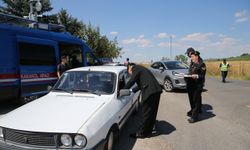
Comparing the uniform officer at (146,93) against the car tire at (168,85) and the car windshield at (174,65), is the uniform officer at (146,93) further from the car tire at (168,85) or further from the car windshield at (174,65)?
the car windshield at (174,65)

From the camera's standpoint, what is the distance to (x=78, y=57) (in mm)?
12688

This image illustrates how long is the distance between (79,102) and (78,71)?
1436mm

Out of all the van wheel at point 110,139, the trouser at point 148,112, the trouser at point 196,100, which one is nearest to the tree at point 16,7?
the trouser at point 196,100

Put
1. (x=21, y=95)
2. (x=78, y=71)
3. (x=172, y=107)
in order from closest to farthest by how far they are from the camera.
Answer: (x=78, y=71) → (x=21, y=95) → (x=172, y=107)

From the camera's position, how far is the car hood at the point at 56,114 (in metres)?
3.98

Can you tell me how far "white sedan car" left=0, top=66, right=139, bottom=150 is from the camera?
3885mm

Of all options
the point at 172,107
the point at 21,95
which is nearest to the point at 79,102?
the point at 21,95

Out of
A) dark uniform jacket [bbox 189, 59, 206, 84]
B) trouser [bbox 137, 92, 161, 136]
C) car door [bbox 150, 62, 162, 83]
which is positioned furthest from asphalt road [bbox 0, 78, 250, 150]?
car door [bbox 150, 62, 162, 83]

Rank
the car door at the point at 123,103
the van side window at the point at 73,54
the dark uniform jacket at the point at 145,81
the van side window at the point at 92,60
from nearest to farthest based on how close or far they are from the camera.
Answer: the car door at the point at 123,103 < the dark uniform jacket at the point at 145,81 < the van side window at the point at 73,54 < the van side window at the point at 92,60

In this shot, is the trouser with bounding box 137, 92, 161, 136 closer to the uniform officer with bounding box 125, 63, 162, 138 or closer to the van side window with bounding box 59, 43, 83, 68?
the uniform officer with bounding box 125, 63, 162, 138

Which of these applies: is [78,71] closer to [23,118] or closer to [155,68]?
[23,118]

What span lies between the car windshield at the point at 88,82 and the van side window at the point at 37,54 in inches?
136

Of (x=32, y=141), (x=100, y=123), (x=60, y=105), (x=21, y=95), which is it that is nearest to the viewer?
(x=32, y=141)

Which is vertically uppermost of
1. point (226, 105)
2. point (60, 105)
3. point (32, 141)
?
point (60, 105)
